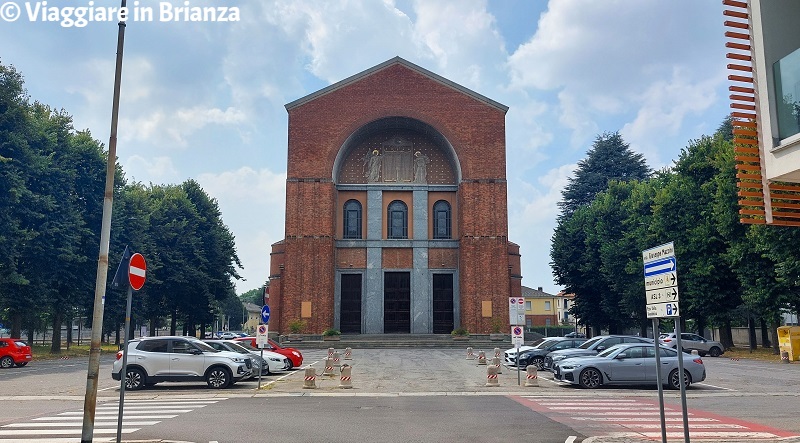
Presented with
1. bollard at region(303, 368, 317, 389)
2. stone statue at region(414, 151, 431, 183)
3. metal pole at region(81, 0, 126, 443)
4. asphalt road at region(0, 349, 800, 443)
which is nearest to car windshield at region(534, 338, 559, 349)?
asphalt road at region(0, 349, 800, 443)

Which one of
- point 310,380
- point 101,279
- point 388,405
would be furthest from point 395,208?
point 101,279

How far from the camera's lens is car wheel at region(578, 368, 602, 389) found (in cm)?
1981

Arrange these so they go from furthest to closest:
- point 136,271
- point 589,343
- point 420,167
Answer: point 420,167 < point 589,343 < point 136,271

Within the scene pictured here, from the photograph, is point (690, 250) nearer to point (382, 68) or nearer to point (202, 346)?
point (382, 68)

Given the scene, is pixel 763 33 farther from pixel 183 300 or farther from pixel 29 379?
pixel 183 300

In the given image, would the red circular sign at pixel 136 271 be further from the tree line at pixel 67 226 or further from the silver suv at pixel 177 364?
the tree line at pixel 67 226

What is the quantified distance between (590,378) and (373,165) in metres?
32.5

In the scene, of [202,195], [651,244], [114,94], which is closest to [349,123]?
[202,195]

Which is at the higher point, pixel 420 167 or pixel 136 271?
pixel 420 167

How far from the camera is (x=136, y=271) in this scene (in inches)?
418

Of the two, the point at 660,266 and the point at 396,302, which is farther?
the point at 396,302

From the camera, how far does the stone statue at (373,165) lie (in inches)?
1957

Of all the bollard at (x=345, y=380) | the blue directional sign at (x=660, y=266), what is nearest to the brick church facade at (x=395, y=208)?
the bollard at (x=345, y=380)

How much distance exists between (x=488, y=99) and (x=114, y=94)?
4036 cm
